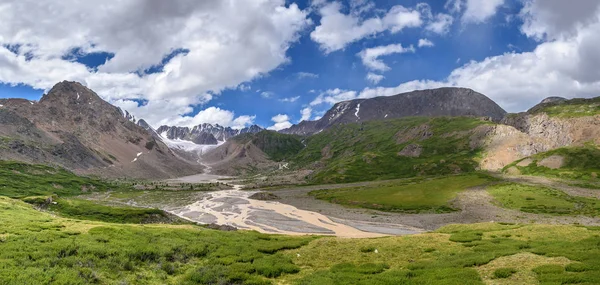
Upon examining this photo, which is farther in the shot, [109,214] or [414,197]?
[414,197]

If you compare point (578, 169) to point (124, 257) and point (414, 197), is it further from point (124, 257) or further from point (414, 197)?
point (124, 257)

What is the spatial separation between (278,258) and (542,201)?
382 ft

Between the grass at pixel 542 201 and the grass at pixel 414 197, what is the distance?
53.7ft

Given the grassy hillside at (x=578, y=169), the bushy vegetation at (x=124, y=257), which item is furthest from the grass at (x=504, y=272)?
the grassy hillside at (x=578, y=169)

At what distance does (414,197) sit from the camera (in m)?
143

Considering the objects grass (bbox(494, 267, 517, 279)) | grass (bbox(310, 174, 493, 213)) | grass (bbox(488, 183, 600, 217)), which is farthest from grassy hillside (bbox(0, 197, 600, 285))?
grass (bbox(310, 174, 493, 213))

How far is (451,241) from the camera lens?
36375mm

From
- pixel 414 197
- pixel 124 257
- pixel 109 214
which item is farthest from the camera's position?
pixel 414 197

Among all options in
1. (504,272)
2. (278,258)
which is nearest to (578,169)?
(504,272)

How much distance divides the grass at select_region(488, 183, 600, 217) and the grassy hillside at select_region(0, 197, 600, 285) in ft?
271

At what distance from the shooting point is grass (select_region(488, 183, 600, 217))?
104 m

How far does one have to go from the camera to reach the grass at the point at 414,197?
421 feet

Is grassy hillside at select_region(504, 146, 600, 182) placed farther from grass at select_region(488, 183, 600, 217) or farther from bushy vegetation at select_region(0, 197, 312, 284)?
bushy vegetation at select_region(0, 197, 312, 284)

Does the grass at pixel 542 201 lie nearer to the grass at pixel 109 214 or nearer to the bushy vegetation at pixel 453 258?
the bushy vegetation at pixel 453 258
